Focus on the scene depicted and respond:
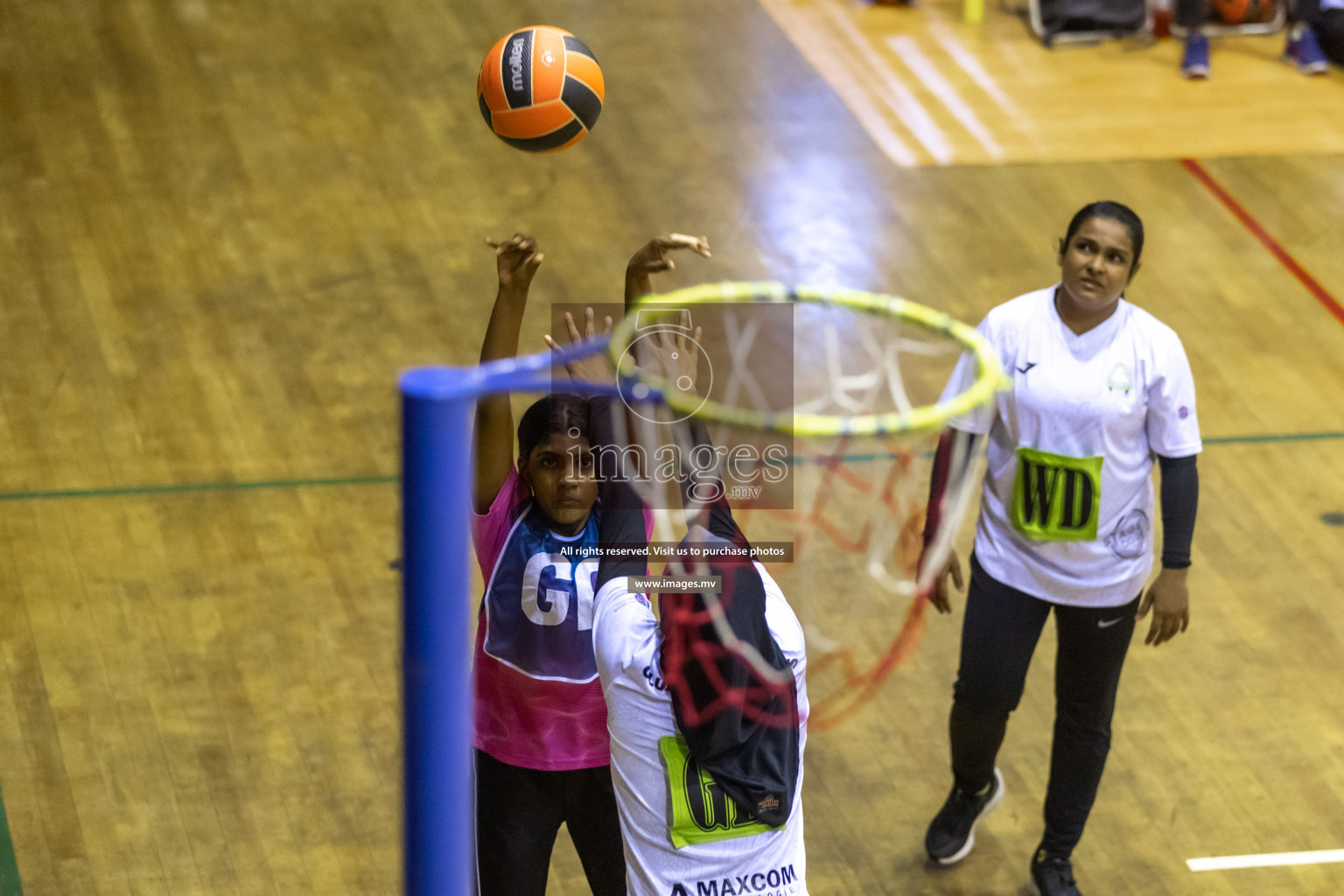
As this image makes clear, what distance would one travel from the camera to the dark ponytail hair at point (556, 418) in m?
3.26

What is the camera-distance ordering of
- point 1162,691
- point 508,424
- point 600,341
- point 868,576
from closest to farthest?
point 600,341 < point 508,424 < point 1162,691 < point 868,576

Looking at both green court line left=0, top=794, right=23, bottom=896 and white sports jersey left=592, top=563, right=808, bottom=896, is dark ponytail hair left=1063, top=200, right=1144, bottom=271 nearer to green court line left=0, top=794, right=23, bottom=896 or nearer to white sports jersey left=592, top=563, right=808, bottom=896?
white sports jersey left=592, top=563, right=808, bottom=896

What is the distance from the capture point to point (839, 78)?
913cm

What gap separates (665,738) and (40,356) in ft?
14.5

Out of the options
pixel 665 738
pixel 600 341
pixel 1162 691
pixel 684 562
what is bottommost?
pixel 1162 691

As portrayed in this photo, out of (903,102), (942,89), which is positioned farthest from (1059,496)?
(942,89)

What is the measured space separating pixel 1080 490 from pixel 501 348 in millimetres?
1541

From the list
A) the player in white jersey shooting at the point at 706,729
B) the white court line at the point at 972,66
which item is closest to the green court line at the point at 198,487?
the player in white jersey shooting at the point at 706,729

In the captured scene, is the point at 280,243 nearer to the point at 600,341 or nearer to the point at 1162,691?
the point at 1162,691

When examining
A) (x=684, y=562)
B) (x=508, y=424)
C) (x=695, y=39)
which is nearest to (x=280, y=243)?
(x=695, y=39)

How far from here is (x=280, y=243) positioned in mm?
7297

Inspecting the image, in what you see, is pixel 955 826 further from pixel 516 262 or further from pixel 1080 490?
pixel 516 262

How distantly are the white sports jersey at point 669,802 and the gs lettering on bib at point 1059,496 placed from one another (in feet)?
3.96

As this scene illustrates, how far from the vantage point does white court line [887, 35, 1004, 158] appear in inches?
337
